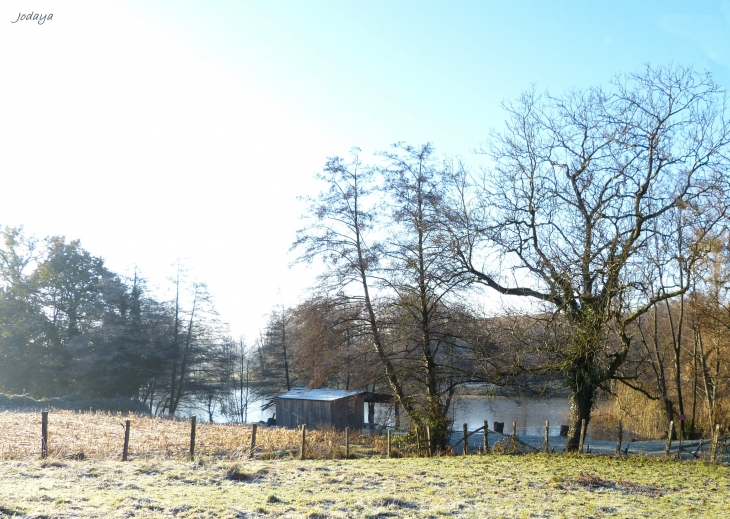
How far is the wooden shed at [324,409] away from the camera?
102ft

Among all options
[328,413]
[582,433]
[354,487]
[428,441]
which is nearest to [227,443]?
[428,441]

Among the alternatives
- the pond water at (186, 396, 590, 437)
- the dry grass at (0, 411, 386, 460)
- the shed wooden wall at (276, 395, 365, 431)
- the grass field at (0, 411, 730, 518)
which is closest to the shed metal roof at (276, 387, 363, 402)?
the shed wooden wall at (276, 395, 365, 431)

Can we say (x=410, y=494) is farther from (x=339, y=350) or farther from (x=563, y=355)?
(x=339, y=350)

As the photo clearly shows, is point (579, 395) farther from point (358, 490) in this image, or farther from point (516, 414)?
point (516, 414)

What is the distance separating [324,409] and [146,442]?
48.0ft

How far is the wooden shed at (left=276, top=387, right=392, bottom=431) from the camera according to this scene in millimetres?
30967

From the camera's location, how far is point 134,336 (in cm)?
4506

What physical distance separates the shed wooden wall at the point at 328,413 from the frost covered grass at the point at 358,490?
17.7m

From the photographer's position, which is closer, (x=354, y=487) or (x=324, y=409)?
(x=354, y=487)

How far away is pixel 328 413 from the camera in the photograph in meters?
31.0

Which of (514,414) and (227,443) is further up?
(227,443)

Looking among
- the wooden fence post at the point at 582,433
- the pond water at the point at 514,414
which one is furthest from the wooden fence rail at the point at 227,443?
the pond water at the point at 514,414

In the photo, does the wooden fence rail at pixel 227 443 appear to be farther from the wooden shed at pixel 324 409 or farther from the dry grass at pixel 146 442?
the wooden shed at pixel 324 409

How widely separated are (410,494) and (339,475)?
2537 mm
